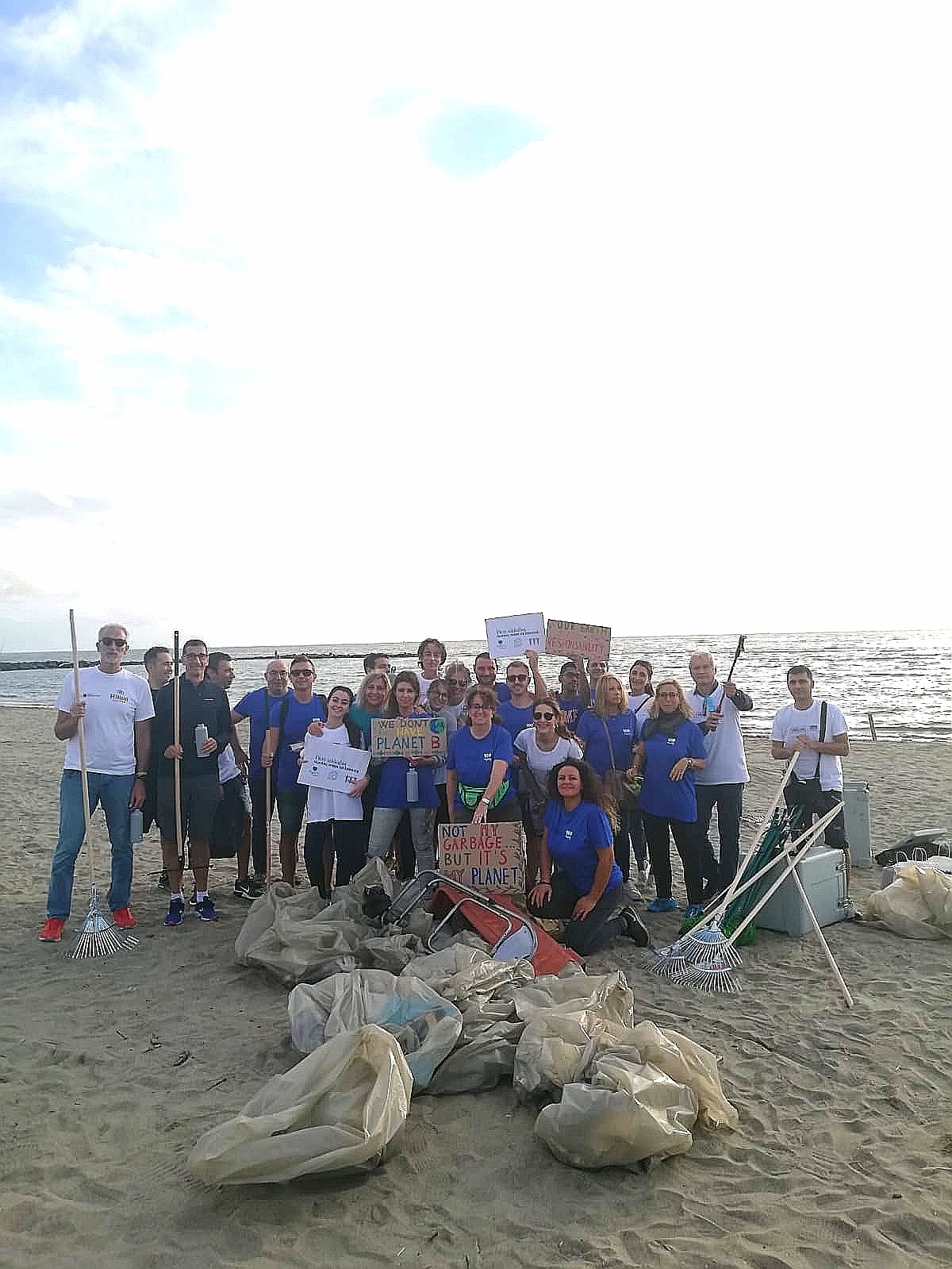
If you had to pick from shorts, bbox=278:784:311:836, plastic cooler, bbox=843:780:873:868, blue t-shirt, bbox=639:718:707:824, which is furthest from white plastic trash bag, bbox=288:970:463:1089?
plastic cooler, bbox=843:780:873:868

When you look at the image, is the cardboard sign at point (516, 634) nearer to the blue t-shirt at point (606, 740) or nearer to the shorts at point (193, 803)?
the blue t-shirt at point (606, 740)

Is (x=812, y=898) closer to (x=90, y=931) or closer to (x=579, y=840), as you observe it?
(x=579, y=840)

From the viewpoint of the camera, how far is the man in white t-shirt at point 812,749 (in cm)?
607

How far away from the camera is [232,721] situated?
6402mm

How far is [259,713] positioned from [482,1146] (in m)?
3.94

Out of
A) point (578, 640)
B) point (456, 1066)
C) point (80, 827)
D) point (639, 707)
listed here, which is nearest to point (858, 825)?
point (639, 707)

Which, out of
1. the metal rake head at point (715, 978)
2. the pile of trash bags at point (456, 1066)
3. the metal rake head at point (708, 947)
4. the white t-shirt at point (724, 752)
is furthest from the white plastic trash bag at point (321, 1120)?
the white t-shirt at point (724, 752)

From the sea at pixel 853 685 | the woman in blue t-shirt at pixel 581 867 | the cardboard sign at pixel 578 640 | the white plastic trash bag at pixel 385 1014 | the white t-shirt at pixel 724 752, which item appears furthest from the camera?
the sea at pixel 853 685

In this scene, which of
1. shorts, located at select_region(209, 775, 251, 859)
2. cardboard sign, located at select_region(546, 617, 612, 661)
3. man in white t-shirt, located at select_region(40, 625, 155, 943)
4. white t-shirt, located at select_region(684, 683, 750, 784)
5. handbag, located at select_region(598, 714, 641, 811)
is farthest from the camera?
cardboard sign, located at select_region(546, 617, 612, 661)

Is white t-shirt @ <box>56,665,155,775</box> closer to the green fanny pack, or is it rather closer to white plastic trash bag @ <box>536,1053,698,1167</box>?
the green fanny pack

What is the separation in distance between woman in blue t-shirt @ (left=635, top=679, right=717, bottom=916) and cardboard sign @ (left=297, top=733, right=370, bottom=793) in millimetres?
2008

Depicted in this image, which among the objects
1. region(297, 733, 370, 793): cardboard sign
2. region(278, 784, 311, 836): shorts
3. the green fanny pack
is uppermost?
region(297, 733, 370, 793): cardboard sign

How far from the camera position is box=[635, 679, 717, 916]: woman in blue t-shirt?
602 centimetres

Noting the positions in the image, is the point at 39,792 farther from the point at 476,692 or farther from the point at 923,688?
the point at 923,688
